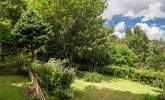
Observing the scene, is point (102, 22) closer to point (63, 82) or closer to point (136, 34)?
point (63, 82)

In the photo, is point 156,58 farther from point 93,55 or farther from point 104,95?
point 104,95

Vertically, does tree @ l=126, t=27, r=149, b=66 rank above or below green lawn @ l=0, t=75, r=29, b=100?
above

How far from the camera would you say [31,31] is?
1271 inches

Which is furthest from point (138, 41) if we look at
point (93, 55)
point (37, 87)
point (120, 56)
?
point (37, 87)

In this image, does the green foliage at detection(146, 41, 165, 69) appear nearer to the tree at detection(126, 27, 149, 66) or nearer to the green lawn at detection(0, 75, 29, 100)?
the tree at detection(126, 27, 149, 66)

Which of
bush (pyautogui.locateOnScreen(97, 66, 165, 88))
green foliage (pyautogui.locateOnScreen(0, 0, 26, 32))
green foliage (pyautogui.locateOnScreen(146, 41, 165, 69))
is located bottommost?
bush (pyautogui.locateOnScreen(97, 66, 165, 88))

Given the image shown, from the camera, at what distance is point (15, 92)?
79.2 feet

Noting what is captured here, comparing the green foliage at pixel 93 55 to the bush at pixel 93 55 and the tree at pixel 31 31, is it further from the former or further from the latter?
the tree at pixel 31 31

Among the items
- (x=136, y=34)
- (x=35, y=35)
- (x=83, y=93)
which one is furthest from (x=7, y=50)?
(x=136, y=34)

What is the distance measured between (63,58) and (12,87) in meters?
14.4

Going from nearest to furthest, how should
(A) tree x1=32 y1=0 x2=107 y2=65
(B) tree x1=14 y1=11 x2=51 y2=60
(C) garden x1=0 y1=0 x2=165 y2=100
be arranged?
1. (C) garden x1=0 y1=0 x2=165 y2=100
2. (B) tree x1=14 y1=11 x2=51 y2=60
3. (A) tree x1=32 y1=0 x2=107 y2=65

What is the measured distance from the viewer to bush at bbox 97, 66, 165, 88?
3750 centimetres

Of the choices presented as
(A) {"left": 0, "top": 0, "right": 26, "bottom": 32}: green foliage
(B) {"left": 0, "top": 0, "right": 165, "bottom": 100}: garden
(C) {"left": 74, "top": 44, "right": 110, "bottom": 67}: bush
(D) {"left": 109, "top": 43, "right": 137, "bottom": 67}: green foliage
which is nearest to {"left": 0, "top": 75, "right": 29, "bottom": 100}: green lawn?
(B) {"left": 0, "top": 0, "right": 165, "bottom": 100}: garden

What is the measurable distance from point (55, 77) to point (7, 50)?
12.4 meters
